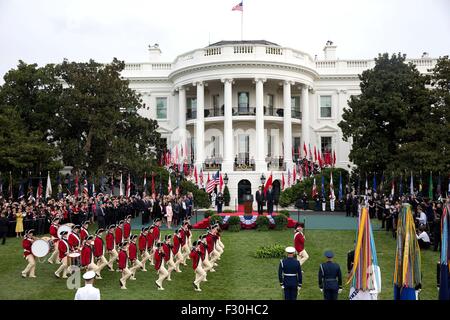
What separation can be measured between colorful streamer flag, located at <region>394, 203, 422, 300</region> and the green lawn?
9.32ft

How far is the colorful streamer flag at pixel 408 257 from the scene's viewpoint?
984 cm

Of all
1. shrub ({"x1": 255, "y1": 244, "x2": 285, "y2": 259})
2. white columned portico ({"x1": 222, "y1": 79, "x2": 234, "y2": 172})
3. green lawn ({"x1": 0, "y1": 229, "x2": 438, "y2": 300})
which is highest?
white columned portico ({"x1": 222, "y1": 79, "x2": 234, "y2": 172})

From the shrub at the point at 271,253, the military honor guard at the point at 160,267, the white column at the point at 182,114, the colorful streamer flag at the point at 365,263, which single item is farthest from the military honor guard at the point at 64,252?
the white column at the point at 182,114

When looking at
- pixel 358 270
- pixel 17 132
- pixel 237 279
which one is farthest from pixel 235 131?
pixel 358 270

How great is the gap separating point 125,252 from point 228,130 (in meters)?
27.0

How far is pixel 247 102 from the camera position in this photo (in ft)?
144

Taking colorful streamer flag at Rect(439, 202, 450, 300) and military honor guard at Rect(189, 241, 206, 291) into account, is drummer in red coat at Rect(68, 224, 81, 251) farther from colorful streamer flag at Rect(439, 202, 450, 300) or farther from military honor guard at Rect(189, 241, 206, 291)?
colorful streamer flag at Rect(439, 202, 450, 300)

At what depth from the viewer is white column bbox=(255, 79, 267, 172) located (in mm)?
39875

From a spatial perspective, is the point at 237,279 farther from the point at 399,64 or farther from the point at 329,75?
the point at 329,75

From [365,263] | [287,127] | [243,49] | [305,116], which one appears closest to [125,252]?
[365,263]

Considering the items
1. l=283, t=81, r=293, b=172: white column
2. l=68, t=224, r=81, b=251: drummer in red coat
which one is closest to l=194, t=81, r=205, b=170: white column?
l=283, t=81, r=293, b=172: white column

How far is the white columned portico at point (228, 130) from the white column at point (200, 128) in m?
1.83

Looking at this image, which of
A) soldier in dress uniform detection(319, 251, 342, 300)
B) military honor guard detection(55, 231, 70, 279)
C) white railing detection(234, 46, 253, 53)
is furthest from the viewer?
white railing detection(234, 46, 253, 53)

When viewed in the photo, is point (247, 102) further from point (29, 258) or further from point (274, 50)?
point (29, 258)
